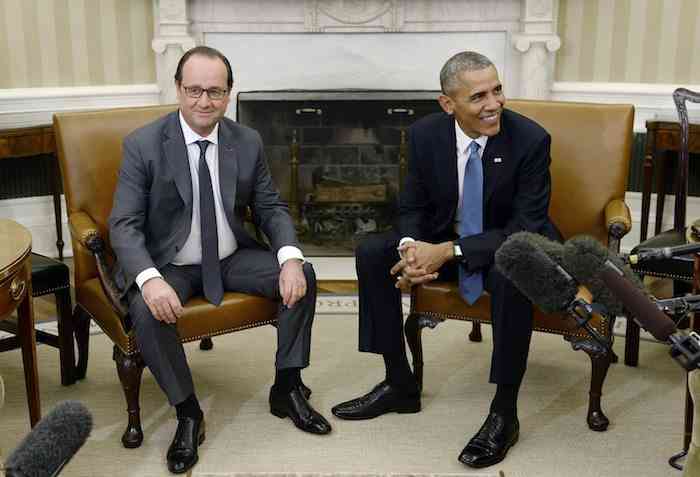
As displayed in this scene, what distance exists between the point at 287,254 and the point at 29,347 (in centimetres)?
83

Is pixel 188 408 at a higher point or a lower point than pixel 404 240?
lower

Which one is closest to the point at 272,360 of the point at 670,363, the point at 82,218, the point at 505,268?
the point at 82,218

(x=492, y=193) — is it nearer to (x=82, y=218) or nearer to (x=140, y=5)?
(x=82, y=218)

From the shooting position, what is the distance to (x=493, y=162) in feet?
9.73

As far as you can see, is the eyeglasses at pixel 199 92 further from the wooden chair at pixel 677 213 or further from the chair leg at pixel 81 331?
the wooden chair at pixel 677 213

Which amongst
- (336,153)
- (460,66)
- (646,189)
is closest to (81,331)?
(460,66)

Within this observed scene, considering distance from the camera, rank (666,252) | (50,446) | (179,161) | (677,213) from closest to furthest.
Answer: (50,446) → (666,252) → (179,161) → (677,213)

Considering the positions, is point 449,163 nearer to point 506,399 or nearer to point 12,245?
point 506,399

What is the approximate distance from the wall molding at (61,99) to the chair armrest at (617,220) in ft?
8.93

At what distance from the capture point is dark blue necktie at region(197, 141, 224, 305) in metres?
2.92

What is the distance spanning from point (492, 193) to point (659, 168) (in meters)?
1.96

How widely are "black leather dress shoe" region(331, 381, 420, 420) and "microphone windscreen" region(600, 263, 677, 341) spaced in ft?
7.70

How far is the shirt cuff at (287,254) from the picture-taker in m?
2.97

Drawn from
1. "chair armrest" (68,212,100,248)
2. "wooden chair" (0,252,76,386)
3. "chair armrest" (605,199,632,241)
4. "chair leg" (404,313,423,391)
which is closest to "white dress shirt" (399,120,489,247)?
"chair leg" (404,313,423,391)
